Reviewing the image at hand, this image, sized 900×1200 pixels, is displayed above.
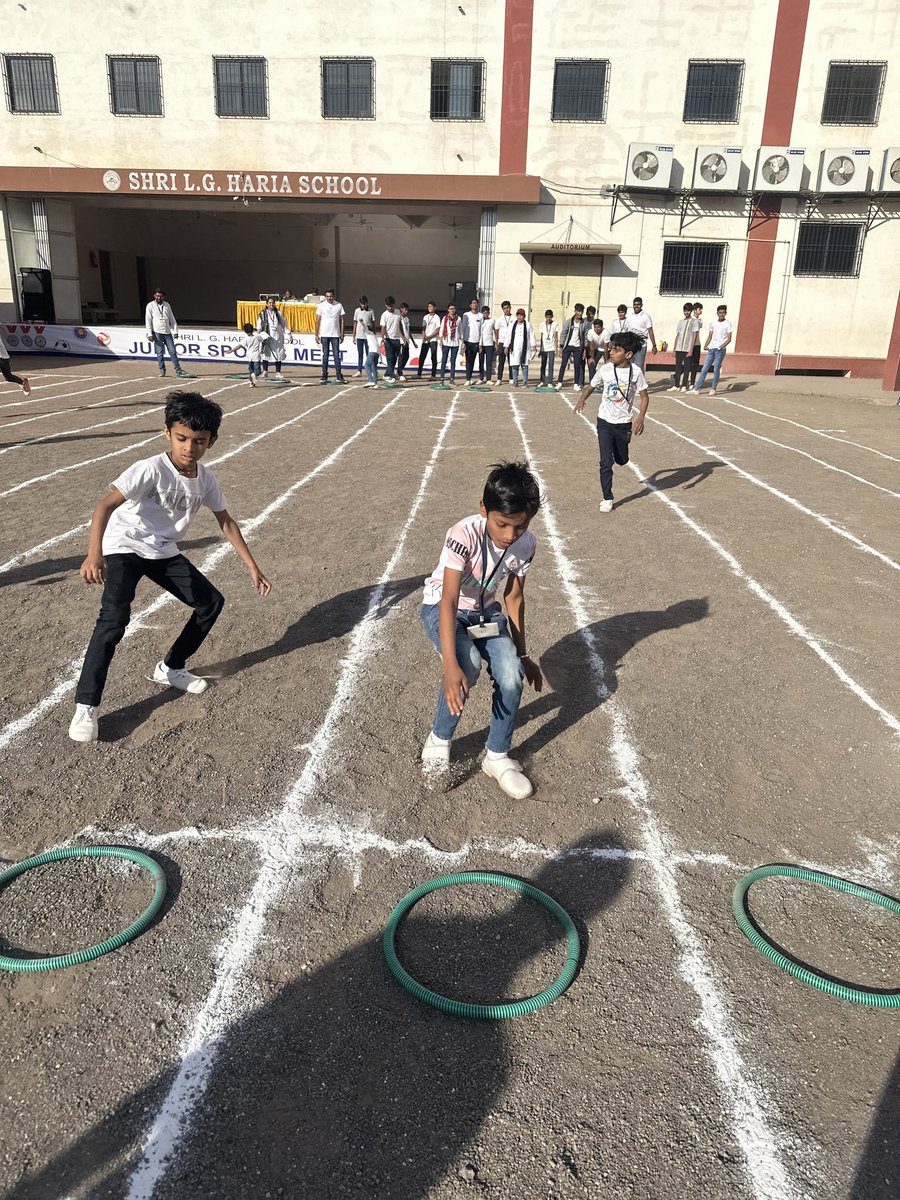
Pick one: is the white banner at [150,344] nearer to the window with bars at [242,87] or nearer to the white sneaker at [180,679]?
the window with bars at [242,87]

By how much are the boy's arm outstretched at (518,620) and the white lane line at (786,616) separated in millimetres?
2206

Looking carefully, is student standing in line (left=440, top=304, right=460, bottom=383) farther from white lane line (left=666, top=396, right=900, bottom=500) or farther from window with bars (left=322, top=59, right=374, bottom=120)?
window with bars (left=322, top=59, right=374, bottom=120)

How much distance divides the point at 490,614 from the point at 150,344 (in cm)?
2191

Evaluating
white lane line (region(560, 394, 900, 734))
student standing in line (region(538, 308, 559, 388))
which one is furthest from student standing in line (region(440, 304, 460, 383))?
white lane line (region(560, 394, 900, 734))

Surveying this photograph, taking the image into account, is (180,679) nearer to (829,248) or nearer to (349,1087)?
(349,1087)

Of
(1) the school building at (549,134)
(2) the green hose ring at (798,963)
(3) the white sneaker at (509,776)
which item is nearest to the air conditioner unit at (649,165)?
(1) the school building at (549,134)

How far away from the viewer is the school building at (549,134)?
893 inches

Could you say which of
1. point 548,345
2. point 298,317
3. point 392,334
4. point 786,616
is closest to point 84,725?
point 786,616

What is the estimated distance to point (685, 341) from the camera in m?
19.6

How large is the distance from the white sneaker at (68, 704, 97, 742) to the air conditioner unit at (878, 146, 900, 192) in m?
26.0

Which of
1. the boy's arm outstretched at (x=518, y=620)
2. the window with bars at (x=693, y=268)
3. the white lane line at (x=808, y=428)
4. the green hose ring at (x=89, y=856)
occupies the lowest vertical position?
the green hose ring at (x=89, y=856)

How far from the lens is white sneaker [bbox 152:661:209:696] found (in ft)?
15.9

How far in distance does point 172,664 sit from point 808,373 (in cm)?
2473

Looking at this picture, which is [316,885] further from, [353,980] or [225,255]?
[225,255]
